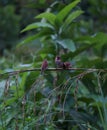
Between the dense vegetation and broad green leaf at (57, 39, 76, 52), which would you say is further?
broad green leaf at (57, 39, 76, 52)

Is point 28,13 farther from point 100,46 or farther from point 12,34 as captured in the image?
point 100,46

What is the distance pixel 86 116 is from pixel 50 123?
0.35 metres

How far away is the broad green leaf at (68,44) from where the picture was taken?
2.44 meters

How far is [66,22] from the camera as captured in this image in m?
2.62

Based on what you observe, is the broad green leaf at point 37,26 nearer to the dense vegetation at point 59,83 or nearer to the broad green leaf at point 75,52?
the dense vegetation at point 59,83

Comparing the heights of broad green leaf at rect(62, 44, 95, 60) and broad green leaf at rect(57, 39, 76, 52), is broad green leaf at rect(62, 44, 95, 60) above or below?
below

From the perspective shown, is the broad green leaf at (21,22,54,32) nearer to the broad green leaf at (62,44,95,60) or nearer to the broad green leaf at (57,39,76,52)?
the broad green leaf at (57,39,76,52)

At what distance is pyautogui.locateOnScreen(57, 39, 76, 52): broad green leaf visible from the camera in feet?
8.01

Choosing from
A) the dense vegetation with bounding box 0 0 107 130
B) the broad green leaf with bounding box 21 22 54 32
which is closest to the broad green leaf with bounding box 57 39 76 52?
the dense vegetation with bounding box 0 0 107 130

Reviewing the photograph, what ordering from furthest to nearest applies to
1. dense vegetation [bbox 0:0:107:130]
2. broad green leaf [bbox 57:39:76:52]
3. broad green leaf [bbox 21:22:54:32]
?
1. broad green leaf [bbox 21:22:54:32]
2. broad green leaf [bbox 57:39:76:52]
3. dense vegetation [bbox 0:0:107:130]

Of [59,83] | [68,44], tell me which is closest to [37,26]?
[68,44]

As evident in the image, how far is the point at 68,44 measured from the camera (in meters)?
2.49

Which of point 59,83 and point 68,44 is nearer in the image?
point 59,83

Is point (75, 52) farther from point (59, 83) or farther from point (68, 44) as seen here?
point (59, 83)
